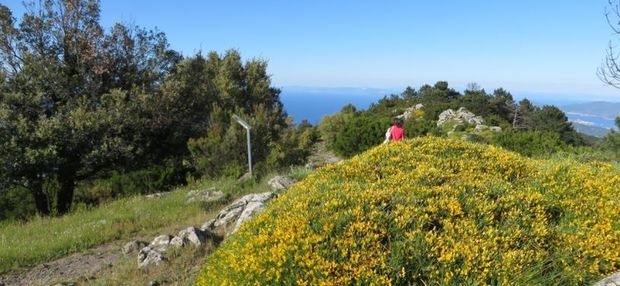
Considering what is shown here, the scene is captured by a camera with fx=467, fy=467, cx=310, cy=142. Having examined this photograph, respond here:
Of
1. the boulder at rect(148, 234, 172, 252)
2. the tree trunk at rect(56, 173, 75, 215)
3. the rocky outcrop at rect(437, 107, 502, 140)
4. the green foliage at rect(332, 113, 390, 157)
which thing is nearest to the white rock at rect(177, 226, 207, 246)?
the boulder at rect(148, 234, 172, 252)

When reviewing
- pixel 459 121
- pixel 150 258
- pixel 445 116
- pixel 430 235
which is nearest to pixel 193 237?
pixel 150 258

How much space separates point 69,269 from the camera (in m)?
6.41

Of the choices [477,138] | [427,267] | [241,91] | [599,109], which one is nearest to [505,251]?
[427,267]

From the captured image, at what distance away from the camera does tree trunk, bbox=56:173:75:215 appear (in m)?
13.5

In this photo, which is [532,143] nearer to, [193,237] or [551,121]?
[193,237]

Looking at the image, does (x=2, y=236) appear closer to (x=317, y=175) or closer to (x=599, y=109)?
(x=317, y=175)

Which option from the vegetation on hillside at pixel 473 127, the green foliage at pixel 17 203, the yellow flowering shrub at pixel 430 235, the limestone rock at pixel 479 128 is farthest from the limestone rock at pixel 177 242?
the limestone rock at pixel 479 128

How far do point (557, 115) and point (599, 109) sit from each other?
610ft

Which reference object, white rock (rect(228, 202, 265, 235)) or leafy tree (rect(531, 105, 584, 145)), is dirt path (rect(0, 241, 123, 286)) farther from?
leafy tree (rect(531, 105, 584, 145))

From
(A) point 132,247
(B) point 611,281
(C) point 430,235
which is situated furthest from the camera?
(A) point 132,247

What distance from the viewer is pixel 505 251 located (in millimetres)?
3279

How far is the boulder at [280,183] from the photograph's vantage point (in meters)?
9.41

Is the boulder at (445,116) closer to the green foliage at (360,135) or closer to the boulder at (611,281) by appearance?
the green foliage at (360,135)

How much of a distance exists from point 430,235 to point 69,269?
209 inches
